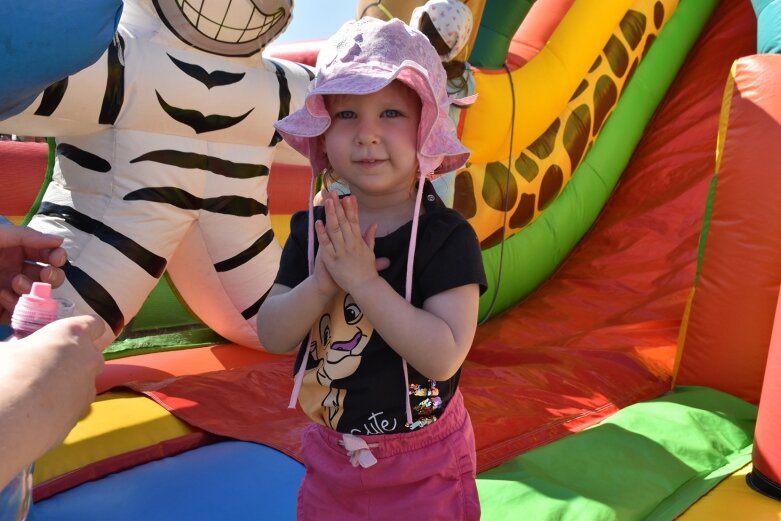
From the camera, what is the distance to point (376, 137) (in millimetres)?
848

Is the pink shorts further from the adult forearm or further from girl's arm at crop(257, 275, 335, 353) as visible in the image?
the adult forearm

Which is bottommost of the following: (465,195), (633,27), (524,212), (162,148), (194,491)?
(194,491)

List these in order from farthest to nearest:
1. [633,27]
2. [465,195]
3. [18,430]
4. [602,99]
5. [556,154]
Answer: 1. [633,27]
2. [602,99]
3. [556,154]
4. [465,195]
5. [18,430]

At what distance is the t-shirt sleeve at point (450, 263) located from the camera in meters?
0.85

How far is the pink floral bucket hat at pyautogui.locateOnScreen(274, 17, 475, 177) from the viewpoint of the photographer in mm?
835

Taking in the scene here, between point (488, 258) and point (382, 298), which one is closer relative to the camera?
point (382, 298)

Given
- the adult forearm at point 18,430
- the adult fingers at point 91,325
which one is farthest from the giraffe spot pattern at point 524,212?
the adult forearm at point 18,430

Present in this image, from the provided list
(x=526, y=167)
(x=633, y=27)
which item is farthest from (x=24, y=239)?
(x=633, y=27)

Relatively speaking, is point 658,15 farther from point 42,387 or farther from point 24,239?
point 42,387

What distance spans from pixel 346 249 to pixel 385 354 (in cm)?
15

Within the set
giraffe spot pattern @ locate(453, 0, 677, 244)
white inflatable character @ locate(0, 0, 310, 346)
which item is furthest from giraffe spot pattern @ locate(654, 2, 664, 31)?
white inflatable character @ locate(0, 0, 310, 346)

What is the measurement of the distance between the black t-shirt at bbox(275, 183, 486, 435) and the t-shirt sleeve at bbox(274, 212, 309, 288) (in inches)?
2.9

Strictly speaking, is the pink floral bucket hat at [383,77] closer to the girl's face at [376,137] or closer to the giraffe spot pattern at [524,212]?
the girl's face at [376,137]

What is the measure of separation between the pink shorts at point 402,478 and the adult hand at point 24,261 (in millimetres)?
376
